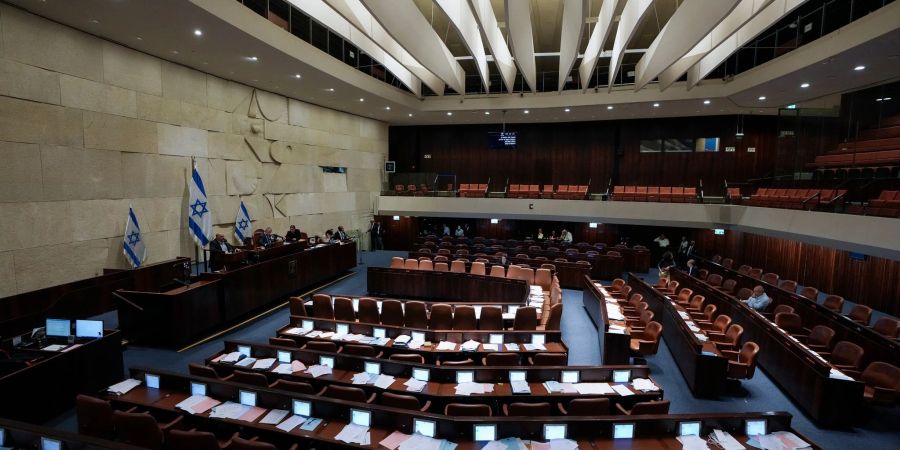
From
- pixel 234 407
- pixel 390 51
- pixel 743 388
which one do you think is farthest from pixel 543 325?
pixel 390 51

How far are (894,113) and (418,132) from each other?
18.6m

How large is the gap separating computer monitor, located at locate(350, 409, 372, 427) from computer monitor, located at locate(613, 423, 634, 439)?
256 centimetres

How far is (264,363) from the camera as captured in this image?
5980 millimetres

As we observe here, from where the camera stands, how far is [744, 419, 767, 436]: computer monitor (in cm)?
439

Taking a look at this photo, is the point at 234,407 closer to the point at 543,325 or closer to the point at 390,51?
the point at 543,325

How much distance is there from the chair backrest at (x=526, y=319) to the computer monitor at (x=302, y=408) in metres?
4.32

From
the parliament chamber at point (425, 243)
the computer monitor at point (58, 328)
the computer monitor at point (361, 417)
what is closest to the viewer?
A: the computer monitor at point (361, 417)

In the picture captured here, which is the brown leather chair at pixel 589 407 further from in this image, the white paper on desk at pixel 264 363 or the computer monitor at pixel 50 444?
the computer monitor at pixel 50 444

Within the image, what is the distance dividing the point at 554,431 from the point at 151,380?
16.3 ft

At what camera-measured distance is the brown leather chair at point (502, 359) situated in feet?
19.8

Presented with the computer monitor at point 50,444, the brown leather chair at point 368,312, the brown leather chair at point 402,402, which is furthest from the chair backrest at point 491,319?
the computer monitor at point 50,444

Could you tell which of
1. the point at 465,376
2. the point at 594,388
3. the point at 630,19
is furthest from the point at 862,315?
the point at 465,376

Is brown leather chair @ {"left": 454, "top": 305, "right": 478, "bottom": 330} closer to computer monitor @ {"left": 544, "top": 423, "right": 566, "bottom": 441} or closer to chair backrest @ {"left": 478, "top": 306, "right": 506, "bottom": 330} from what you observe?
chair backrest @ {"left": 478, "top": 306, "right": 506, "bottom": 330}

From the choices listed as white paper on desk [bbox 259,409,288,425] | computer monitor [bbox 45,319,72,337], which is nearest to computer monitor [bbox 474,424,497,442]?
white paper on desk [bbox 259,409,288,425]
